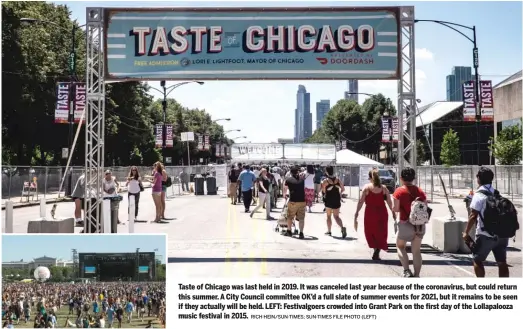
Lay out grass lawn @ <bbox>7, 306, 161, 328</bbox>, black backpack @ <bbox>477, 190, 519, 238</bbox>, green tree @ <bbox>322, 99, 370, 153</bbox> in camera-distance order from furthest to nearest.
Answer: green tree @ <bbox>322, 99, 370, 153</bbox>, black backpack @ <bbox>477, 190, 519, 238</bbox>, grass lawn @ <bbox>7, 306, 161, 328</bbox>

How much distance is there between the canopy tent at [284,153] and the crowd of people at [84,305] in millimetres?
31429

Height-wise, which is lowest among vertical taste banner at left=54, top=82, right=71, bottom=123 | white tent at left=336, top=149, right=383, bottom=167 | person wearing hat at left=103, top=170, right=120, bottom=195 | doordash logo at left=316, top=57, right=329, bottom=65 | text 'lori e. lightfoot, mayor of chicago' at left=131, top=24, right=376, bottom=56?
person wearing hat at left=103, top=170, right=120, bottom=195

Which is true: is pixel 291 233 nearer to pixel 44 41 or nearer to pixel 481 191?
pixel 481 191

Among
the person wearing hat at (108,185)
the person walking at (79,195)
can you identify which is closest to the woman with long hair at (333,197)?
the person wearing hat at (108,185)

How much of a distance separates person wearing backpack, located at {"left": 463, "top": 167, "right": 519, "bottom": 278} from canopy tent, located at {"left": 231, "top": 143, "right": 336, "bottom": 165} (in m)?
30.1

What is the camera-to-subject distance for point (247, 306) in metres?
5.80

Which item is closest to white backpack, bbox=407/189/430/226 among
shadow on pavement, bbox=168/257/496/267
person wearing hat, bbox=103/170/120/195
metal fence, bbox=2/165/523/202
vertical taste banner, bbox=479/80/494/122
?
shadow on pavement, bbox=168/257/496/267

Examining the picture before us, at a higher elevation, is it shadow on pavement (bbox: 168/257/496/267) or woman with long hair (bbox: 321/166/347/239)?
woman with long hair (bbox: 321/166/347/239)

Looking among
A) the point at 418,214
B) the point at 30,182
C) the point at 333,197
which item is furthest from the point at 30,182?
the point at 418,214

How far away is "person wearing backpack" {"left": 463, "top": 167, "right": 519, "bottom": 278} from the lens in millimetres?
6551

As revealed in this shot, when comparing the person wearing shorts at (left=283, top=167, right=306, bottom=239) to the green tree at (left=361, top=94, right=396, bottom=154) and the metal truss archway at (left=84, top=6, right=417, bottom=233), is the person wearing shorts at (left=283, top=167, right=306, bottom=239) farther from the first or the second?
the green tree at (left=361, top=94, right=396, bottom=154)

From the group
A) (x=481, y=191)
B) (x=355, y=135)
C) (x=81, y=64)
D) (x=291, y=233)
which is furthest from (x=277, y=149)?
(x=355, y=135)

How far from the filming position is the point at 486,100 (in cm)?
2577

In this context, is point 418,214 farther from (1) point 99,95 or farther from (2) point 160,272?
(1) point 99,95
